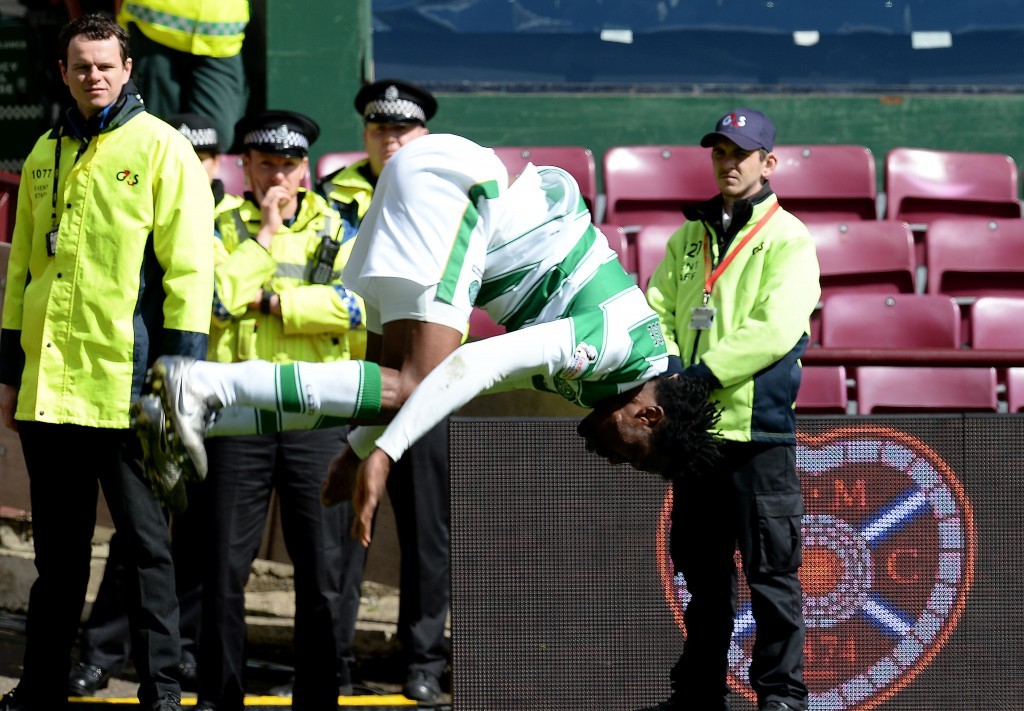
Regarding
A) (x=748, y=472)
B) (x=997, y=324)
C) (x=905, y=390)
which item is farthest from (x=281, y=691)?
(x=997, y=324)

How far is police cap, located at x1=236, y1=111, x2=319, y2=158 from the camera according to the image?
5.21m

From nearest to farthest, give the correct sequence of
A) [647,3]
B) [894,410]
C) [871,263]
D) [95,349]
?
[95,349]
[894,410]
[871,263]
[647,3]

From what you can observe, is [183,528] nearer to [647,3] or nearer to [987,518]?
[987,518]

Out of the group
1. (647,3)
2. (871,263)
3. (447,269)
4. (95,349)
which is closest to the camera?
Result: (447,269)

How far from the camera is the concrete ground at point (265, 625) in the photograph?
5.46 metres

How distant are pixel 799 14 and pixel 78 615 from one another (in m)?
5.74

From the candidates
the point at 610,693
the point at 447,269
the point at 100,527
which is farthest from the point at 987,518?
the point at 100,527

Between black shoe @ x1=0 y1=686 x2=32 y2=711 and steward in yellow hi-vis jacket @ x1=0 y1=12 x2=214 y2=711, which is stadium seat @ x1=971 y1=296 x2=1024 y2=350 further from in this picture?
black shoe @ x1=0 y1=686 x2=32 y2=711

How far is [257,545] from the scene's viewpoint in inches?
195

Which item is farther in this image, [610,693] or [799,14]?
[799,14]

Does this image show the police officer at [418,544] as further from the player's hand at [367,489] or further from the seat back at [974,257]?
the seat back at [974,257]

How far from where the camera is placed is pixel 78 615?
4.43m

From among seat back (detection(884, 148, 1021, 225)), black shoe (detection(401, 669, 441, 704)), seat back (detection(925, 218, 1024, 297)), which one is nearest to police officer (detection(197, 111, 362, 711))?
black shoe (detection(401, 669, 441, 704))

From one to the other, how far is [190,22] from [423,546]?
2.98 meters
